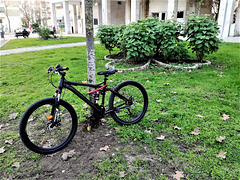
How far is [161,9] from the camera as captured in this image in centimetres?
2342

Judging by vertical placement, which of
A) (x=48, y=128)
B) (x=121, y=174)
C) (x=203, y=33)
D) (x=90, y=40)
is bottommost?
(x=121, y=174)

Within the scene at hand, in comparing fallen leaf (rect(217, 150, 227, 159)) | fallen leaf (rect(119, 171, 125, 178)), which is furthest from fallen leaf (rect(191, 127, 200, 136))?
fallen leaf (rect(119, 171, 125, 178))

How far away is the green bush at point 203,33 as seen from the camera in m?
6.42

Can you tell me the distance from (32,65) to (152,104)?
240 inches

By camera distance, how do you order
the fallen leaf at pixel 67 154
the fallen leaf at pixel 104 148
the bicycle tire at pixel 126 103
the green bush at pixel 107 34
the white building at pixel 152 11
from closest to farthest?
the fallen leaf at pixel 67 154
the fallen leaf at pixel 104 148
the bicycle tire at pixel 126 103
the green bush at pixel 107 34
the white building at pixel 152 11

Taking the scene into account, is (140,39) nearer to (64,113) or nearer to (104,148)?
(64,113)

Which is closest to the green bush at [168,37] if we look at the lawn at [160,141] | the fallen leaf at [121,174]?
the lawn at [160,141]

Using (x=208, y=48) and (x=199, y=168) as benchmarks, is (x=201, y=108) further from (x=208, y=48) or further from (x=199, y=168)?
(x=208, y=48)

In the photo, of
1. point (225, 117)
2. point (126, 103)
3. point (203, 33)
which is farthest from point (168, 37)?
point (126, 103)

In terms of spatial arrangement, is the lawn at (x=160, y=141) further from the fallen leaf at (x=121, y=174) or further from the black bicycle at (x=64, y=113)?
the black bicycle at (x=64, y=113)

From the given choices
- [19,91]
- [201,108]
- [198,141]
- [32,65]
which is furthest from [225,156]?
[32,65]

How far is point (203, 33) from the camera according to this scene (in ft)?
21.2

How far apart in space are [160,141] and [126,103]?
912 mm

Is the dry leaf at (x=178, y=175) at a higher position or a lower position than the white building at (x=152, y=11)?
lower
